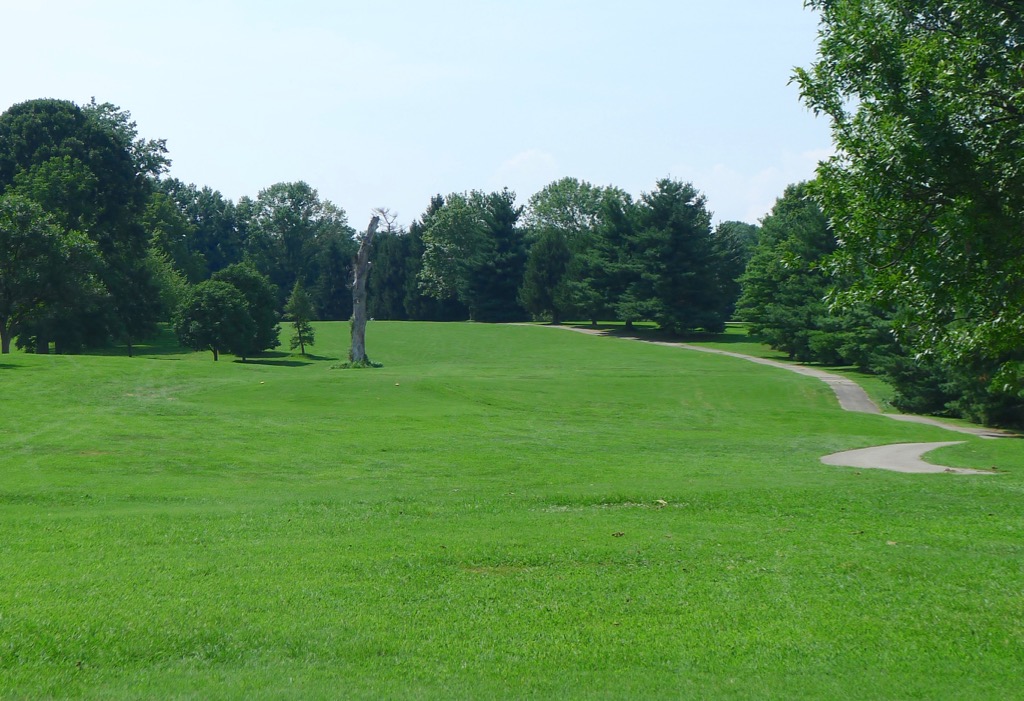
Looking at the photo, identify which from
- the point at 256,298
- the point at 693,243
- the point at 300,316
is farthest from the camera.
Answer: the point at 693,243

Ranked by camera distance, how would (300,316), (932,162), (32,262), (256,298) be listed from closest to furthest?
(932,162)
(32,262)
(256,298)
(300,316)

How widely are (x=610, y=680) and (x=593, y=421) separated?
24471mm

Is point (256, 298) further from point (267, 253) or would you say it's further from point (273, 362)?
point (267, 253)

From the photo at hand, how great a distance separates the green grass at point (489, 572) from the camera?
251 inches

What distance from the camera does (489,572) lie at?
349 inches

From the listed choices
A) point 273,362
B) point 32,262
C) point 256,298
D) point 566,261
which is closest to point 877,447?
point 32,262

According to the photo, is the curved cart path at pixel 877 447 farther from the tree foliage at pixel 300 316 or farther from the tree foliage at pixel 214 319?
the tree foliage at pixel 214 319

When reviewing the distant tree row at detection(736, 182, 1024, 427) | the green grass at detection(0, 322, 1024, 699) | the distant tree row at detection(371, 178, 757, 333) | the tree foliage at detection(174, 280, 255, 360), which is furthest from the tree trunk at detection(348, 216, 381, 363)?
Result: the distant tree row at detection(371, 178, 757, 333)

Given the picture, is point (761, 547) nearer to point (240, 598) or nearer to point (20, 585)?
point (240, 598)

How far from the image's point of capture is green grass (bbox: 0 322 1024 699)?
639cm

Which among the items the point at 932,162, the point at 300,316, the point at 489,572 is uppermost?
the point at 932,162

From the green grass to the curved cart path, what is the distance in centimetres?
127

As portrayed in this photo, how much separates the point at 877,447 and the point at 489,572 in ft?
63.9

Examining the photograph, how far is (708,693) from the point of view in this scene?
20.1 feet
